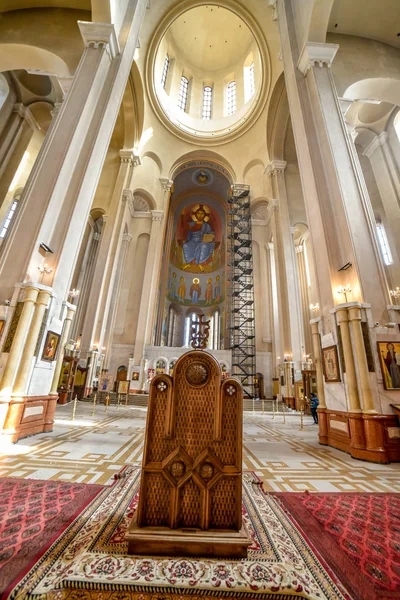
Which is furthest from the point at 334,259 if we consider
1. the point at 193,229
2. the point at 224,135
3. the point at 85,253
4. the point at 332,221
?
the point at 193,229

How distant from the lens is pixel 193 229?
1094 inches

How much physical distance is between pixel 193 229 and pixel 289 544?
27.7 metres

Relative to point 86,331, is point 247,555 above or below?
below

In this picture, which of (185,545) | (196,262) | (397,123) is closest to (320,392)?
(185,545)

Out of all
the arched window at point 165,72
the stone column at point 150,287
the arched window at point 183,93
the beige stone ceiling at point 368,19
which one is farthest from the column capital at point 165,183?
the beige stone ceiling at point 368,19

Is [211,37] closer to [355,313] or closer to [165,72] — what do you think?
[165,72]

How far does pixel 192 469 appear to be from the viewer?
1.77 metres

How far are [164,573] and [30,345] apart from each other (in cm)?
492

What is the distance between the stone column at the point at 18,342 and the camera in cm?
475

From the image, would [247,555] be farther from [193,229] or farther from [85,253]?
[193,229]

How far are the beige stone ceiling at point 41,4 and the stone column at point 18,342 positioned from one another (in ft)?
34.3

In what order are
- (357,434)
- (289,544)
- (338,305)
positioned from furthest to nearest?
(338,305) → (357,434) → (289,544)

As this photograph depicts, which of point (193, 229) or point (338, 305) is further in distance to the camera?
point (193, 229)

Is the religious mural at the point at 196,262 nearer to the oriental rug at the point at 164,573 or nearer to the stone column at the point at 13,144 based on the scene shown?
the stone column at the point at 13,144
